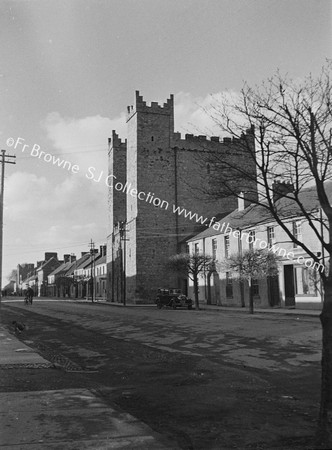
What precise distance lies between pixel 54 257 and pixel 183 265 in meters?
90.6

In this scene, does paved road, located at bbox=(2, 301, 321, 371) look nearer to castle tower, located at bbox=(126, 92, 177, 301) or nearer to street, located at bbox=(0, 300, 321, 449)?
street, located at bbox=(0, 300, 321, 449)

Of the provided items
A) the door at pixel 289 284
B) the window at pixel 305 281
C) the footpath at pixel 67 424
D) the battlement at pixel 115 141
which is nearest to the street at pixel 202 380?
the footpath at pixel 67 424

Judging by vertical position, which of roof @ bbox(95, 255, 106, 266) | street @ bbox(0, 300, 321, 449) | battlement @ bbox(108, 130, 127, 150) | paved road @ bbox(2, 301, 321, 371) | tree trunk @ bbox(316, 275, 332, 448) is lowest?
paved road @ bbox(2, 301, 321, 371)

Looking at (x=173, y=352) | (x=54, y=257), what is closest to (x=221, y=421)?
(x=173, y=352)

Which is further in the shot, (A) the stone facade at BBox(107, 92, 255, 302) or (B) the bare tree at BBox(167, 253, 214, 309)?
(A) the stone facade at BBox(107, 92, 255, 302)

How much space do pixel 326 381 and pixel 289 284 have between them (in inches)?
1103

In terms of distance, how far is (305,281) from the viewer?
94.3 feet

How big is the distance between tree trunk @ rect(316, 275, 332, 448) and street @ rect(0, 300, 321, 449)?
1.27ft

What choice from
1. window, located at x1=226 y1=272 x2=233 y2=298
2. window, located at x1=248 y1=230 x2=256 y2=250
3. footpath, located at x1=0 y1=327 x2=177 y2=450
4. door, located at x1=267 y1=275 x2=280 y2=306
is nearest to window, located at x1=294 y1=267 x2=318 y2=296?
door, located at x1=267 y1=275 x2=280 y2=306

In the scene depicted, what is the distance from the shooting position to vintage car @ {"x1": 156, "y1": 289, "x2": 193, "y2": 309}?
35844 millimetres

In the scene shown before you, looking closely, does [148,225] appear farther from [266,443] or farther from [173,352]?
[266,443]

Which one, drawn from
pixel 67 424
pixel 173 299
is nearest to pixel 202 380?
pixel 67 424

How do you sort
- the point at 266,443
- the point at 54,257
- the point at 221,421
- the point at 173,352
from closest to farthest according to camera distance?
the point at 266,443, the point at 221,421, the point at 173,352, the point at 54,257

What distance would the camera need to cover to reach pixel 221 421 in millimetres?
5234
